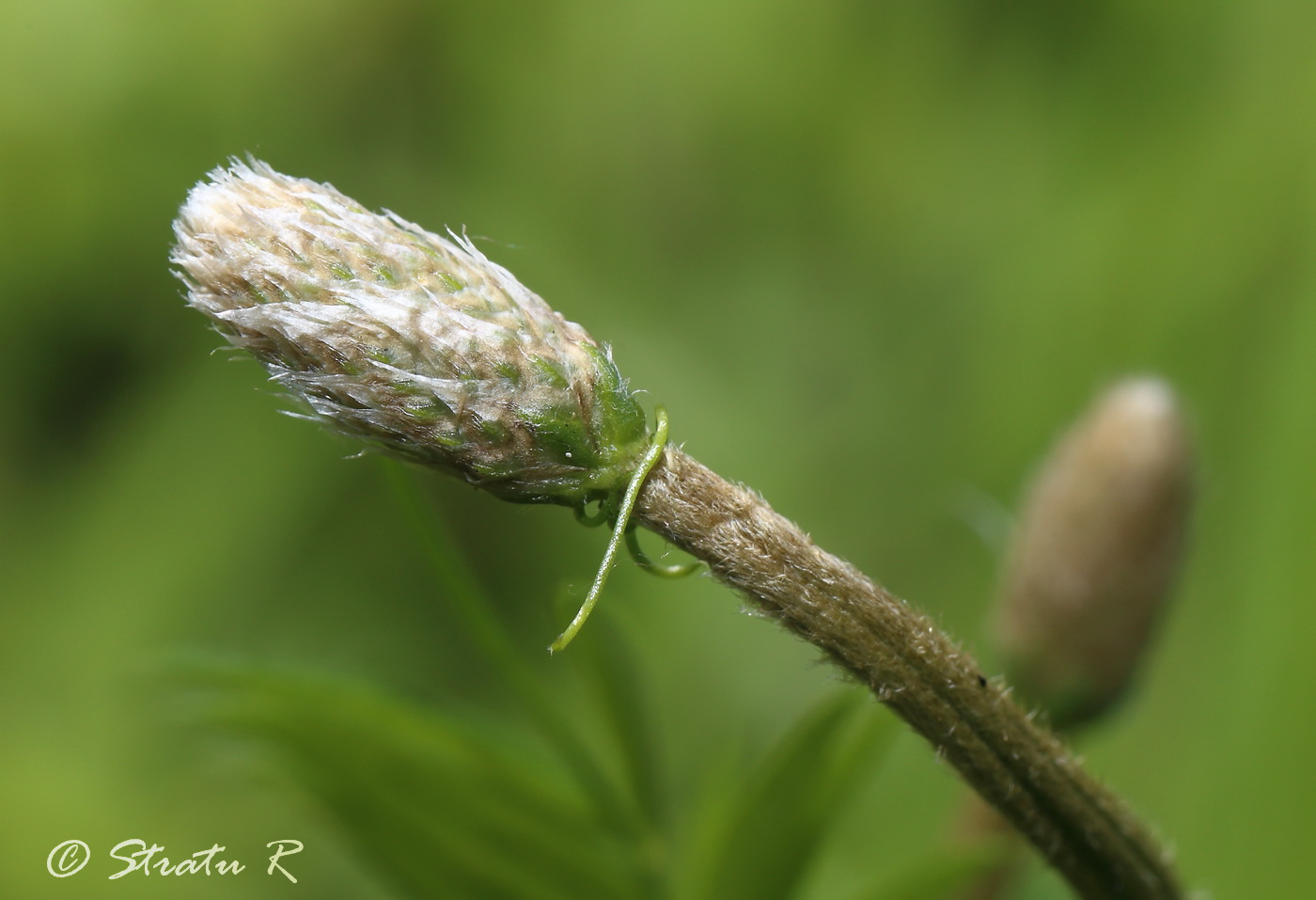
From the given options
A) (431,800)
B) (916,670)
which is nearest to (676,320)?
(431,800)

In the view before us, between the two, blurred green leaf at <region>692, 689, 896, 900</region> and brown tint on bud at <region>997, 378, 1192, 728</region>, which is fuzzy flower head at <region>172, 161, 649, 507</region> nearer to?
blurred green leaf at <region>692, 689, 896, 900</region>

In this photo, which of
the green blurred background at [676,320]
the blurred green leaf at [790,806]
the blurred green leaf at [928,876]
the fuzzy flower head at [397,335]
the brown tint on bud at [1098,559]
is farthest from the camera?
the green blurred background at [676,320]

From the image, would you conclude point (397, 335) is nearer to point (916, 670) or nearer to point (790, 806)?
point (916, 670)

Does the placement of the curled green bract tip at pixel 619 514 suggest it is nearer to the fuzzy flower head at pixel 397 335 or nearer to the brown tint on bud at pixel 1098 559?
the fuzzy flower head at pixel 397 335

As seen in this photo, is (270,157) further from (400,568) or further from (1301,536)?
(1301,536)

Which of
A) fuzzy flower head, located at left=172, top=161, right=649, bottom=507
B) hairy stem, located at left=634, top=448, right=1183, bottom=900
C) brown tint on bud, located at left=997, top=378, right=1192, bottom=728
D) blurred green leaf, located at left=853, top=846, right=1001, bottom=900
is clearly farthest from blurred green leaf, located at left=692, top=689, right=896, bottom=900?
fuzzy flower head, located at left=172, top=161, right=649, bottom=507

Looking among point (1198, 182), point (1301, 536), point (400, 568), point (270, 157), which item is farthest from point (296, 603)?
point (1198, 182)

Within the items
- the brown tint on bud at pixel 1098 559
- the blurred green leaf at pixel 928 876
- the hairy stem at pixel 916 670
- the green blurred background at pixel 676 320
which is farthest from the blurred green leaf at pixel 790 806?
the green blurred background at pixel 676 320
